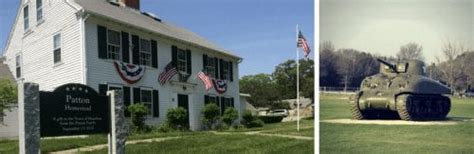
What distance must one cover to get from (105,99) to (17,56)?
9.36ft

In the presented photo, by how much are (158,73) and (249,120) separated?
1691 millimetres

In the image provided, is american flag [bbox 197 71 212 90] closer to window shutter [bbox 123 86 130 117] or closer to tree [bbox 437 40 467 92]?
window shutter [bbox 123 86 130 117]

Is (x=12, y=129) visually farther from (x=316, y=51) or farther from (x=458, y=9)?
(x=458, y=9)

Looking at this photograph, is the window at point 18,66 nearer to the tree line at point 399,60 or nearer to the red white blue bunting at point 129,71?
the red white blue bunting at point 129,71

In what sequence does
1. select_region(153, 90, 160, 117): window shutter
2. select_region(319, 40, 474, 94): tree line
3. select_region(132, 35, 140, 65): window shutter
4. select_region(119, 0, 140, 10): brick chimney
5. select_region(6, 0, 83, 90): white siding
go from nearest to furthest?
select_region(6, 0, 83, 90): white siding → select_region(319, 40, 474, 94): tree line → select_region(132, 35, 140, 65): window shutter → select_region(153, 90, 160, 117): window shutter → select_region(119, 0, 140, 10): brick chimney

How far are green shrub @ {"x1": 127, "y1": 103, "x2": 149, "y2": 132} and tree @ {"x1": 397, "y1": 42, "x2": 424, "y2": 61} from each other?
3.84m

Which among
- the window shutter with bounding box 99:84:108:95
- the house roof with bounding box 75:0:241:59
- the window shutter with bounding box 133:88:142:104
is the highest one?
the house roof with bounding box 75:0:241:59

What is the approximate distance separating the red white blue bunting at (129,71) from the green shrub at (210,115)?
47.9 inches

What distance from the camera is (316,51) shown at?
945 centimetres

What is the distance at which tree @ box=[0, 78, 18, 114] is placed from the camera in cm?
928

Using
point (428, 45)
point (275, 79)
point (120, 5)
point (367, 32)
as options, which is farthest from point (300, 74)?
point (120, 5)

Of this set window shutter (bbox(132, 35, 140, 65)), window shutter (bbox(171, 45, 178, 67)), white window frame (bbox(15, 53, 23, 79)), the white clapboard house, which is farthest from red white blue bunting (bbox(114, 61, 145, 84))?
white window frame (bbox(15, 53, 23, 79))

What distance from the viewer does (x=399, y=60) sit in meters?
9.88

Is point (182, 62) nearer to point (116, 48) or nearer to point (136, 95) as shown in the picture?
point (136, 95)
